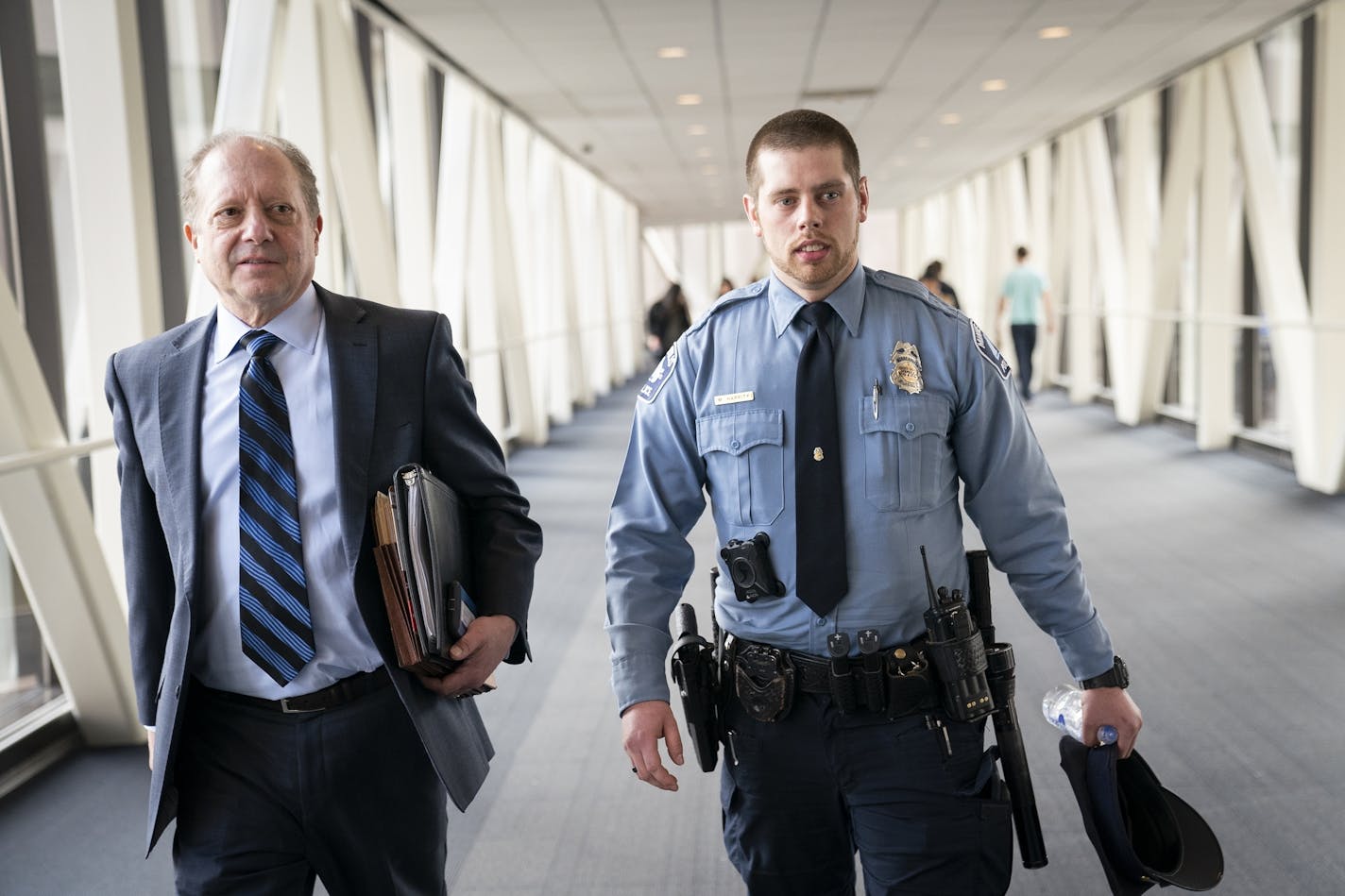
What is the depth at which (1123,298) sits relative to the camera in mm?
12094

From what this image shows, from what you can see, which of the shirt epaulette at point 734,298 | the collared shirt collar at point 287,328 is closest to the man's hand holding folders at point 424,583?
the collared shirt collar at point 287,328

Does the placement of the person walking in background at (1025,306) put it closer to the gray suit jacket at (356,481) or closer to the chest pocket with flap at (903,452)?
the chest pocket with flap at (903,452)

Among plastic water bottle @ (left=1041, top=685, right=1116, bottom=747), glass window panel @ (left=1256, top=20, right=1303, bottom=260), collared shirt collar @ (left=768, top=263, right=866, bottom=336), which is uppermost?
glass window panel @ (left=1256, top=20, right=1303, bottom=260)

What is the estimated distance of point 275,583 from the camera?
69.0 inches

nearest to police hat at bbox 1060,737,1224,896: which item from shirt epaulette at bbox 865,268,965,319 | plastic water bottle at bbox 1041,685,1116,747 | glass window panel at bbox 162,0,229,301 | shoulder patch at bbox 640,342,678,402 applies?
plastic water bottle at bbox 1041,685,1116,747

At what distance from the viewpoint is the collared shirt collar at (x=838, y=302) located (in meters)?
2.02

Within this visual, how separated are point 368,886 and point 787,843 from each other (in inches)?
24.0

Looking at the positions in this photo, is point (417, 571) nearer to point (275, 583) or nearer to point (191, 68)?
point (275, 583)

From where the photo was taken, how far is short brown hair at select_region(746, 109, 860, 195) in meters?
1.96

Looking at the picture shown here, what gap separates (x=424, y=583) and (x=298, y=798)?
34 centimetres

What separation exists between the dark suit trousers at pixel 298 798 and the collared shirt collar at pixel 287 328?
490mm

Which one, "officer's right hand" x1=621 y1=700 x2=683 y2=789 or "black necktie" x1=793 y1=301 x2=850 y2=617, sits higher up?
"black necktie" x1=793 y1=301 x2=850 y2=617

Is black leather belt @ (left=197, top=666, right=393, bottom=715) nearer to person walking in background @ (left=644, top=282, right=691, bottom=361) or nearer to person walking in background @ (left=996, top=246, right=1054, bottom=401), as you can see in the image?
person walking in background @ (left=996, top=246, right=1054, bottom=401)

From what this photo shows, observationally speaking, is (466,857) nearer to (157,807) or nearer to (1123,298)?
(157,807)
